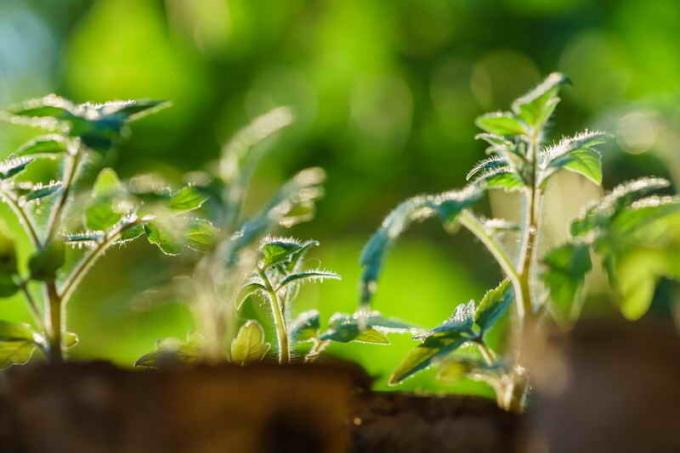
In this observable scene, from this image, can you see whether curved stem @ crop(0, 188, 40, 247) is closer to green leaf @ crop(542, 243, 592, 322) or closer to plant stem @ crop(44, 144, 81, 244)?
plant stem @ crop(44, 144, 81, 244)

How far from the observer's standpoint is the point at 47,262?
49cm

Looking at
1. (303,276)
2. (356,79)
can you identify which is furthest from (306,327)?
(356,79)

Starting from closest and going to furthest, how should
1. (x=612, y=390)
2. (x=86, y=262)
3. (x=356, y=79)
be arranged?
1. (x=612, y=390)
2. (x=86, y=262)
3. (x=356, y=79)

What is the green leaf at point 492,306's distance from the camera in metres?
0.51

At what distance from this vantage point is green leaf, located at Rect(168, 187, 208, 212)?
0.52 m

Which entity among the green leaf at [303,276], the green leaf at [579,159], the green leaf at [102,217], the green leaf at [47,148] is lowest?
the green leaf at [303,276]

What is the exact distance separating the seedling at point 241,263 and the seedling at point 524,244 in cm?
5

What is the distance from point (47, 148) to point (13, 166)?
2cm

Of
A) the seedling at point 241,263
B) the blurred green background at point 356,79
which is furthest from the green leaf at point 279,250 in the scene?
the blurred green background at point 356,79

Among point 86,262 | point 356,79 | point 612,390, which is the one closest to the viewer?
point 612,390

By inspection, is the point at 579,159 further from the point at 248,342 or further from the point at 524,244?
the point at 248,342

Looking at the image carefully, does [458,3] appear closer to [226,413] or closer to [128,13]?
[128,13]

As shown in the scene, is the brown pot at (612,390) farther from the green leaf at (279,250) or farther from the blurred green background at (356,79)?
the blurred green background at (356,79)

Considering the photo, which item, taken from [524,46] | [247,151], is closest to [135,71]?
[524,46]
